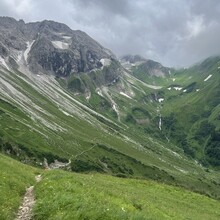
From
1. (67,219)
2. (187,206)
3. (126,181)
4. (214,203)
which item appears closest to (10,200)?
(67,219)

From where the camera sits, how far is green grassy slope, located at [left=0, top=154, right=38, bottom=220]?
84.4 feet

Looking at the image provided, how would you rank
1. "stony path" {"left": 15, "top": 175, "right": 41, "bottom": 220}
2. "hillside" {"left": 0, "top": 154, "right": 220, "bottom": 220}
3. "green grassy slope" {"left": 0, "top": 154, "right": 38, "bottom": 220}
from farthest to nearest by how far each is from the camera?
"green grassy slope" {"left": 0, "top": 154, "right": 38, "bottom": 220} < "stony path" {"left": 15, "top": 175, "right": 41, "bottom": 220} < "hillside" {"left": 0, "top": 154, "right": 220, "bottom": 220}

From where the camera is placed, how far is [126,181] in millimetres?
53969

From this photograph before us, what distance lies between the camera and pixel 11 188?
3231cm

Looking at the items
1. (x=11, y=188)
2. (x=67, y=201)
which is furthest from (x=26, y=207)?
(x=11, y=188)

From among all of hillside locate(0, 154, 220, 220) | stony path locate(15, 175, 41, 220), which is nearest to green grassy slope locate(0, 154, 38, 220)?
hillside locate(0, 154, 220, 220)

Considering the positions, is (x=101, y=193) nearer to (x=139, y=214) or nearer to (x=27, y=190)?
(x=139, y=214)

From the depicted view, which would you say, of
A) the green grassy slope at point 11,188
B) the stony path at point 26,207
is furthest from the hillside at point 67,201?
the stony path at point 26,207

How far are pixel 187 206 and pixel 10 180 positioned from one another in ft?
72.0

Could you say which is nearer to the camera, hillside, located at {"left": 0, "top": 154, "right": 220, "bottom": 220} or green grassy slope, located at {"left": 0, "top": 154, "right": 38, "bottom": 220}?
hillside, located at {"left": 0, "top": 154, "right": 220, "bottom": 220}

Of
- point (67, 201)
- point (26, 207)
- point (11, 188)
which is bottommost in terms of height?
point (11, 188)

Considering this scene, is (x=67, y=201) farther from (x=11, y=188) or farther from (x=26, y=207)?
(x=11, y=188)

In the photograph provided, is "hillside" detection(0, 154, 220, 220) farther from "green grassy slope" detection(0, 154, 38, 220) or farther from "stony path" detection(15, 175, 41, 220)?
"stony path" detection(15, 175, 41, 220)

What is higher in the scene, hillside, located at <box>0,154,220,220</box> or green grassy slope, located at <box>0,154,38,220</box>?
hillside, located at <box>0,154,220,220</box>
